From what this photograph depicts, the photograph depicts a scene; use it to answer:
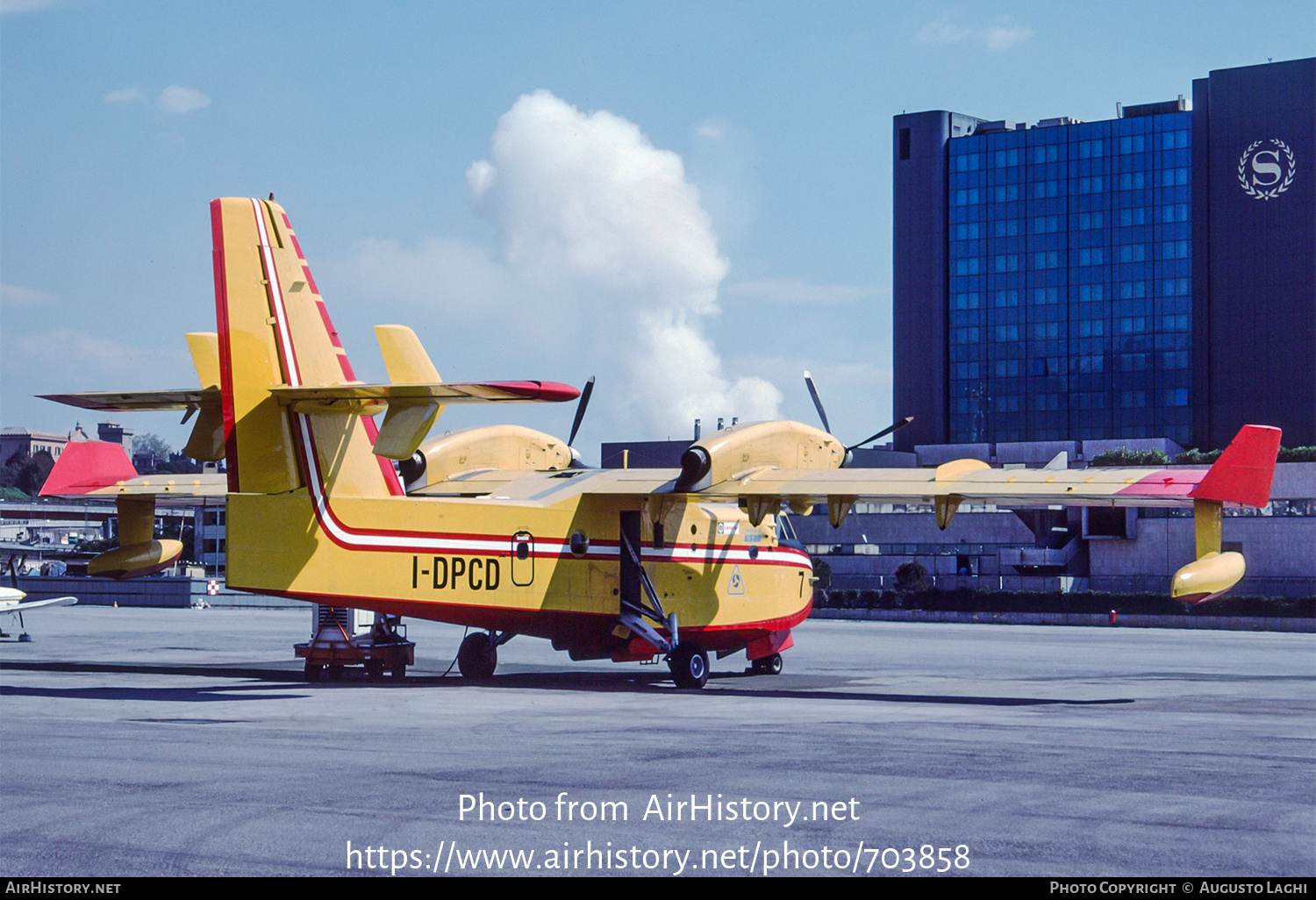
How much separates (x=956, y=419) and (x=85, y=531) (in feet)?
339

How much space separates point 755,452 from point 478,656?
262 inches

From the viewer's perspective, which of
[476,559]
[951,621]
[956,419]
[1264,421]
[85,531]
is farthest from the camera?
[85,531]

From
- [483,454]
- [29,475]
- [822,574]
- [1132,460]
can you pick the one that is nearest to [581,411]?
[483,454]

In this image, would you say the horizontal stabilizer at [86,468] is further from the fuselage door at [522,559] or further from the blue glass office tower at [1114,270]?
the blue glass office tower at [1114,270]

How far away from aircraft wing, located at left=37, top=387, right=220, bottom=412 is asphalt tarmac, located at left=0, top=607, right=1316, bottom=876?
15.1 feet

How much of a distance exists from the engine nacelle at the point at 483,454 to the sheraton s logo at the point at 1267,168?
9594cm

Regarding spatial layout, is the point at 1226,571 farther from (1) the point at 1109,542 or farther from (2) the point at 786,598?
(1) the point at 1109,542

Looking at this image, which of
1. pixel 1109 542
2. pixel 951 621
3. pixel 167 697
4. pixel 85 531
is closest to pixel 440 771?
pixel 167 697

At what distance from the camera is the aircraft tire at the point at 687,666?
79.3ft

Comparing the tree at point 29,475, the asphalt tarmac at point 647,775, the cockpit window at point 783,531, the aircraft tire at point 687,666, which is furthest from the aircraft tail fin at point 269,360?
the tree at point 29,475

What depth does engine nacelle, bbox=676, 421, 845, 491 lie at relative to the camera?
2309 cm

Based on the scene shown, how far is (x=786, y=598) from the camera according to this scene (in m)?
27.7

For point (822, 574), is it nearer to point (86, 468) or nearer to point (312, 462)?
point (86, 468)

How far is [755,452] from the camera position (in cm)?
2394
